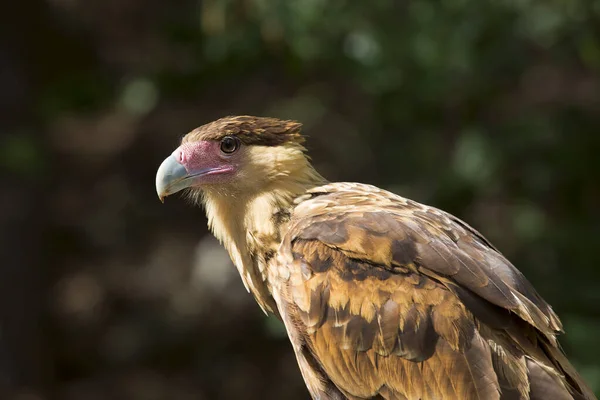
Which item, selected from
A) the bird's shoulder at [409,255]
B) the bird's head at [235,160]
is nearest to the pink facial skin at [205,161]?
the bird's head at [235,160]

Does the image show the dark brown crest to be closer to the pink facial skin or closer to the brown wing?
the pink facial skin

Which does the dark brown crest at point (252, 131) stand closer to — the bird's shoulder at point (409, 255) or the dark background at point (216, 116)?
the bird's shoulder at point (409, 255)

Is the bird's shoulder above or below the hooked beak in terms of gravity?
below

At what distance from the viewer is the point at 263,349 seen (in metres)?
9.62

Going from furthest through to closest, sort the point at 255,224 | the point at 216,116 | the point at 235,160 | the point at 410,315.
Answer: the point at 216,116 < the point at 235,160 < the point at 255,224 < the point at 410,315

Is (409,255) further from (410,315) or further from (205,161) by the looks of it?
(205,161)

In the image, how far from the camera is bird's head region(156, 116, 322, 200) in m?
4.26

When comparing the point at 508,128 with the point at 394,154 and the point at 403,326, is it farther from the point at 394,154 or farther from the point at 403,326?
the point at 403,326

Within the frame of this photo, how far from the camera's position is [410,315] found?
373cm

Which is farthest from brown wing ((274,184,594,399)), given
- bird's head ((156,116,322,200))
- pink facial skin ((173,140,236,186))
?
pink facial skin ((173,140,236,186))

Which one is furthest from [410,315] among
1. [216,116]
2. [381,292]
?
[216,116]

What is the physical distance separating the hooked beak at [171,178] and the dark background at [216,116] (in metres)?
2.07

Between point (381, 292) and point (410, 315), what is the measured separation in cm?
16

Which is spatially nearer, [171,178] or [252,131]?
[171,178]
